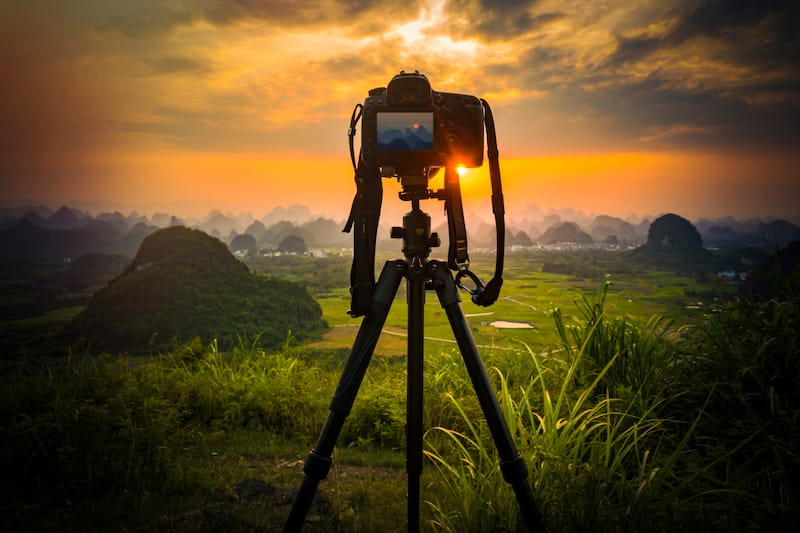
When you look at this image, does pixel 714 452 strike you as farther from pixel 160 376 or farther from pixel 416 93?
pixel 160 376

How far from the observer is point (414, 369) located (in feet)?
8.22

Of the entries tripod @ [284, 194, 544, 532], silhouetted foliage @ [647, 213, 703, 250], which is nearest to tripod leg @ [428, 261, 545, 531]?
tripod @ [284, 194, 544, 532]

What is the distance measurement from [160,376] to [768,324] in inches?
264

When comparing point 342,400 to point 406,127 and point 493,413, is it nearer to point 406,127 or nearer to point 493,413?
point 493,413

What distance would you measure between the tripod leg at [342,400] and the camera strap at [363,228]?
0.07m

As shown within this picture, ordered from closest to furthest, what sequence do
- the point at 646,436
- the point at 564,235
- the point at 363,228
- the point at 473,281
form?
the point at 363,228 → the point at 473,281 → the point at 646,436 → the point at 564,235

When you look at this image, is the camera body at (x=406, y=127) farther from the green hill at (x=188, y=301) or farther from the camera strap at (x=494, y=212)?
the green hill at (x=188, y=301)

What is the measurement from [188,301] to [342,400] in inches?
2066

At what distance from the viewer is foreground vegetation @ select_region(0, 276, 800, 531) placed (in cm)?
294

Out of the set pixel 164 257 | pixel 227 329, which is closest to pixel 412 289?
pixel 227 329

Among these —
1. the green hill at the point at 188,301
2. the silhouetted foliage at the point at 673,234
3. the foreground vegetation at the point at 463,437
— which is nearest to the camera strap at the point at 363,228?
the foreground vegetation at the point at 463,437

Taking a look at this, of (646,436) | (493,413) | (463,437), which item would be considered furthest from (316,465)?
(646,436)

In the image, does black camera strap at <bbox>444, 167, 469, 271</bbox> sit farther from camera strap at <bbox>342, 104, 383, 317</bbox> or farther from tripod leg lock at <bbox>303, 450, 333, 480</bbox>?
tripod leg lock at <bbox>303, 450, 333, 480</bbox>

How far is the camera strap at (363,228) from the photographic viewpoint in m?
2.40
